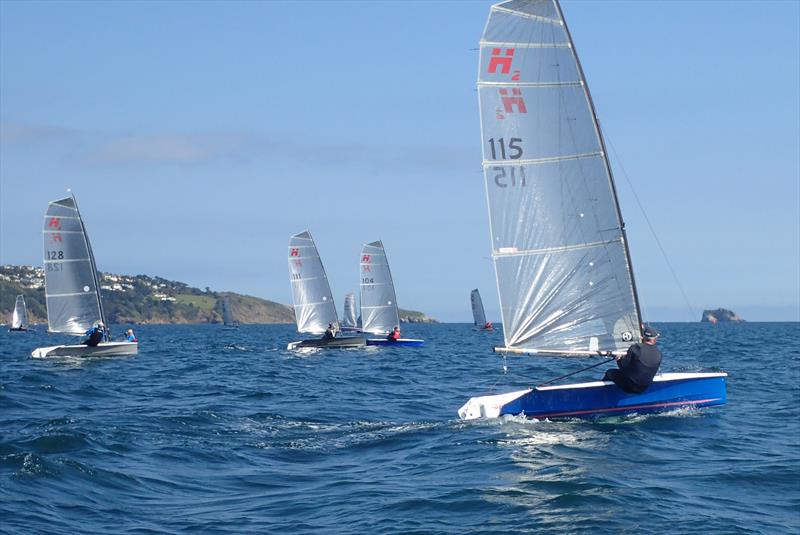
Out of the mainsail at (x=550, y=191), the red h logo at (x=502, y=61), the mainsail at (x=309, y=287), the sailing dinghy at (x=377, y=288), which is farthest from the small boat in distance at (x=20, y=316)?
the red h logo at (x=502, y=61)

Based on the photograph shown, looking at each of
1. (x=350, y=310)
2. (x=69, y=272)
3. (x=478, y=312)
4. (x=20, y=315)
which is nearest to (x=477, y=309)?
(x=478, y=312)

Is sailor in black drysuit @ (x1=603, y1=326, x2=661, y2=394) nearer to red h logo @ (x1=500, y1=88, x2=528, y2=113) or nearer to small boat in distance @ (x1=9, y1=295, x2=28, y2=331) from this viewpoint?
red h logo @ (x1=500, y1=88, x2=528, y2=113)

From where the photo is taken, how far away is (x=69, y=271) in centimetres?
4484

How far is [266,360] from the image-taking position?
45625 mm

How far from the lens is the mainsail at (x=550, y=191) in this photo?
65.5ft

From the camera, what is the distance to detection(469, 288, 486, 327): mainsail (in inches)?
4678

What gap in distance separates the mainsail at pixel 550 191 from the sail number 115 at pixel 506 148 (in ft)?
0.07

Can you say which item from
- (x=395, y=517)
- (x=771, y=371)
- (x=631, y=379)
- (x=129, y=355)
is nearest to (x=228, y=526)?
(x=395, y=517)

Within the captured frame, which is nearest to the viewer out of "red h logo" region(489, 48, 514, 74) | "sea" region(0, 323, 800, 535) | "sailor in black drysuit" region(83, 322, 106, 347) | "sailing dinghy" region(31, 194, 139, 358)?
"sea" region(0, 323, 800, 535)

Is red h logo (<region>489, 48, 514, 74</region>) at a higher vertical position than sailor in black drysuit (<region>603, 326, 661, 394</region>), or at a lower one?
higher

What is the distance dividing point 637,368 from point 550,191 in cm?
386

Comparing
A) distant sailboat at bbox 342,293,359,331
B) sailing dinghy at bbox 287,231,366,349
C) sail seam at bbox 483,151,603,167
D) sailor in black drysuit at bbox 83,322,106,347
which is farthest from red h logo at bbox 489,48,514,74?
distant sailboat at bbox 342,293,359,331

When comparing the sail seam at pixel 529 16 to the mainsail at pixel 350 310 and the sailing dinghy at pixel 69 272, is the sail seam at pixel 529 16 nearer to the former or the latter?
the sailing dinghy at pixel 69 272

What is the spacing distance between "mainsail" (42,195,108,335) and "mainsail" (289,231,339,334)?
46.9 feet
